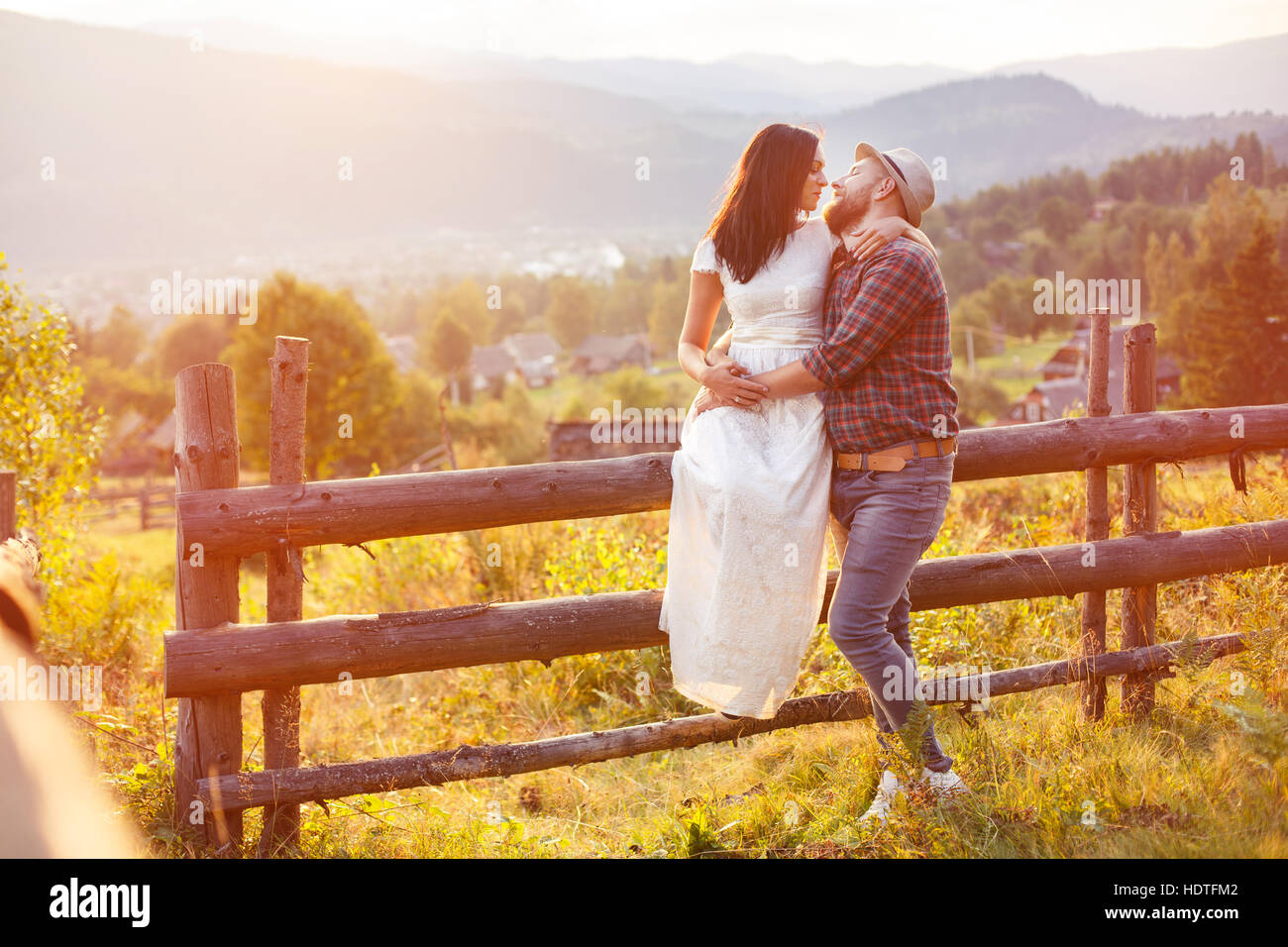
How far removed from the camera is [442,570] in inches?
322

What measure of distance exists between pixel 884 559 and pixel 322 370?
35826mm

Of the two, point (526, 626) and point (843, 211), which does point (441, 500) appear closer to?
point (526, 626)

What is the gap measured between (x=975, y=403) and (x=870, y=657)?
2420 inches

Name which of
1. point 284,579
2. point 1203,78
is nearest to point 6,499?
point 284,579

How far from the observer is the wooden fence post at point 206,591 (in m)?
3.56

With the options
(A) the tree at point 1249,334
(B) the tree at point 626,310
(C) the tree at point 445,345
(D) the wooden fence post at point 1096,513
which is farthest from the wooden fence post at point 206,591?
(B) the tree at point 626,310

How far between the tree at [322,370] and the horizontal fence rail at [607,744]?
1209 inches

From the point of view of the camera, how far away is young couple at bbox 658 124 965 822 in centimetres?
317

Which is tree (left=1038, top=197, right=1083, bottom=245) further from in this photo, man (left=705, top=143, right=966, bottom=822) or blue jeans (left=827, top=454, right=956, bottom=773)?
blue jeans (left=827, top=454, right=956, bottom=773)

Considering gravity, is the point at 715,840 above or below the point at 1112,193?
below

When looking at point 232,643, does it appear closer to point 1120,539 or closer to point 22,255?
point 1120,539
